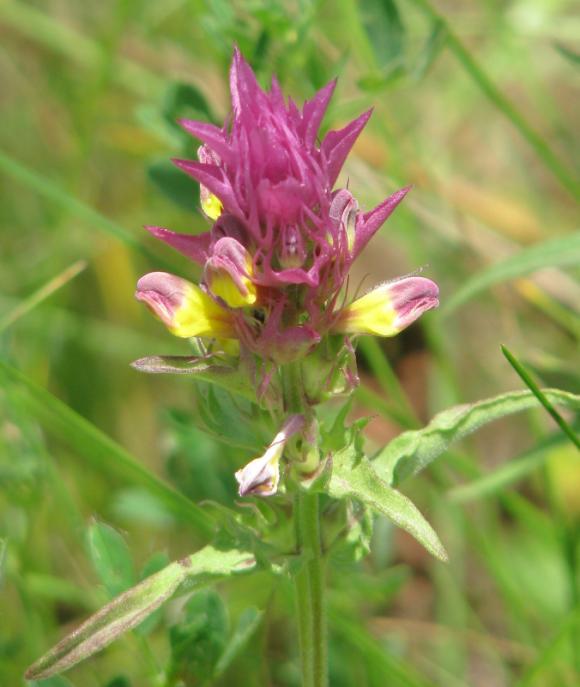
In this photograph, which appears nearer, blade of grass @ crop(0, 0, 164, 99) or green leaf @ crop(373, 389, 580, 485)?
green leaf @ crop(373, 389, 580, 485)

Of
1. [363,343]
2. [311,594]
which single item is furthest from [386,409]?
[311,594]

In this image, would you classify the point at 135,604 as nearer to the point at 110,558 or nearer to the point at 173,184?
the point at 110,558

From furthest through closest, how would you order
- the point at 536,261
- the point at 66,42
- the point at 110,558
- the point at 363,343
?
the point at 66,42
the point at 363,343
the point at 536,261
the point at 110,558

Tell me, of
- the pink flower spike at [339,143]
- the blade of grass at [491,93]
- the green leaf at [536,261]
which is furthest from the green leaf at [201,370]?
the blade of grass at [491,93]

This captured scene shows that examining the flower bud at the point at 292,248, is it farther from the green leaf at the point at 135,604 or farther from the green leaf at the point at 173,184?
the green leaf at the point at 173,184

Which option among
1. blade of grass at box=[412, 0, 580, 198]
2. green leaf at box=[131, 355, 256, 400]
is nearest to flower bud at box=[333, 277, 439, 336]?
green leaf at box=[131, 355, 256, 400]

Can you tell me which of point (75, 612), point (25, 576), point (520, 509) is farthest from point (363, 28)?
point (75, 612)

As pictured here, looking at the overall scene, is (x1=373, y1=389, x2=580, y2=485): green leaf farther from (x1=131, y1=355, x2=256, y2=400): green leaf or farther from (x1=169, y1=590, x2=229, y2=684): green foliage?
(x1=169, y1=590, x2=229, y2=684): green foliage
